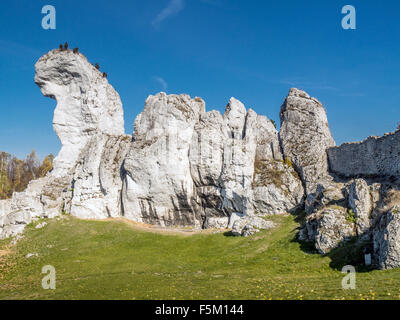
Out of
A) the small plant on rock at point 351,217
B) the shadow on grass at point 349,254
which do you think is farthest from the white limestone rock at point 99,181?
the small plant on rock at point 351,217

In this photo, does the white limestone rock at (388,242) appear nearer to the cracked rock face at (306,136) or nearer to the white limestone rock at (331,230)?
the white limestone rock at (331,230)

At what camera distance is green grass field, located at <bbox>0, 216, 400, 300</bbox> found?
15.9 metres

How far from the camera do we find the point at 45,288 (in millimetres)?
22297

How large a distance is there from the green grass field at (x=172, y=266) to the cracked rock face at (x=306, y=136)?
346 inches

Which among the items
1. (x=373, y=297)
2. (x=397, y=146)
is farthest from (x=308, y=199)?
(x=373, y=297)

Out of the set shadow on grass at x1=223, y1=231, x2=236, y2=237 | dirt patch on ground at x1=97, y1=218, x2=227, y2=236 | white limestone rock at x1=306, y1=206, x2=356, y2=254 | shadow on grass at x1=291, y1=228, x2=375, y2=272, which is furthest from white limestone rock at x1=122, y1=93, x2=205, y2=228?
shadow on grass at x1=291, y1=228, x2=375, y2=272

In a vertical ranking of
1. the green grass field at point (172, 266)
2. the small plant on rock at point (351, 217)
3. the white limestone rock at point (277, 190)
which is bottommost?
the green grass field at point (172, 266)

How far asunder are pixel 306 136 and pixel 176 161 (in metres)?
20.6

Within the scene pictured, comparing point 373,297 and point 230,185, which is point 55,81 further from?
point 373,297

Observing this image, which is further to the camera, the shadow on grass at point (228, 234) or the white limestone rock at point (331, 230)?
the shadow on grass at point (228, 234)

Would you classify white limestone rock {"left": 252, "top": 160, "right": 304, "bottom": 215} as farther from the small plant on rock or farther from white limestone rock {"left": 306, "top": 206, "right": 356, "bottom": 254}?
the small plant on rock

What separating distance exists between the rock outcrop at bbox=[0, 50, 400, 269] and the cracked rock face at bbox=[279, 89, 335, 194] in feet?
0.49

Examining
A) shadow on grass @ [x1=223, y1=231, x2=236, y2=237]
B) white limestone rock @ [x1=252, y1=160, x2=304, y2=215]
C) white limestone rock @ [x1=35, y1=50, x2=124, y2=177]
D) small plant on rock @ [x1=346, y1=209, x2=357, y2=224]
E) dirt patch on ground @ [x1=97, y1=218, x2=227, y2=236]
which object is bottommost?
shadow on grass @ [x1=223, y1=231, x2=236, y2=237]

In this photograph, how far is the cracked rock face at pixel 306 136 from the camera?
4116 centimetres
